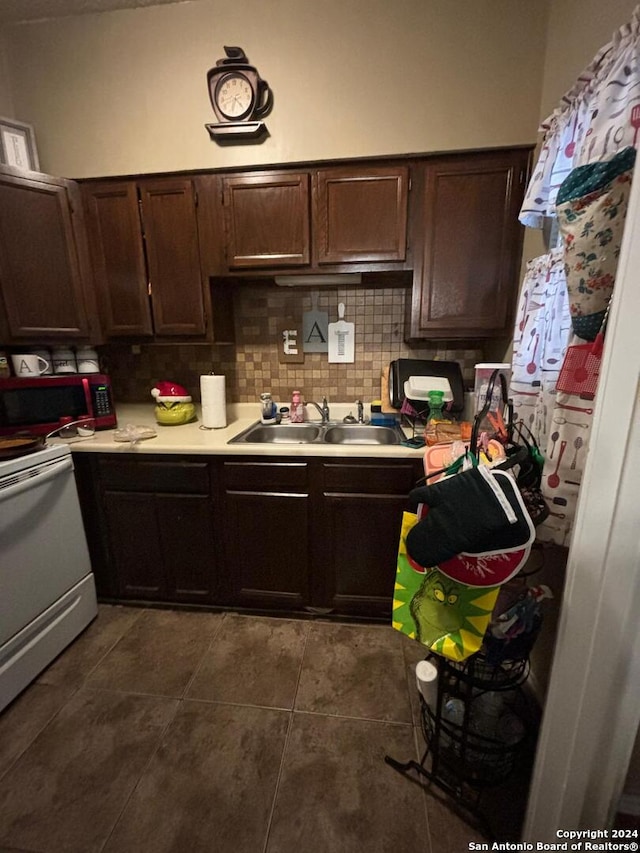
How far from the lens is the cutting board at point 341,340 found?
204 centimetres

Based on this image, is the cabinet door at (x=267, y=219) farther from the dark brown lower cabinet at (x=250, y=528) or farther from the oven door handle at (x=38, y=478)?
the oven door handle at (x=38, y=478)

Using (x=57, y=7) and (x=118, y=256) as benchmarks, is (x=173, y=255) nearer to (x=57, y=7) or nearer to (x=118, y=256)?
(x=118, y=256)

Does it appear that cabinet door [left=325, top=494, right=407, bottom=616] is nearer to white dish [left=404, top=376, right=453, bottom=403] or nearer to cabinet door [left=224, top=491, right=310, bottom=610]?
cabinet door [left=224, top=491, right=310, bottom=610]

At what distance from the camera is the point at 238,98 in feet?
5.27

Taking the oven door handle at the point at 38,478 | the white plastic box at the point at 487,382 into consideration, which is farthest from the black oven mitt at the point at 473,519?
the oven door handle at the point at 38,478

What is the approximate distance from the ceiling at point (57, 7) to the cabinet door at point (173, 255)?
75 centimetres

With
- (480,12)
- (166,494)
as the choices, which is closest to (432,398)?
(166,494)

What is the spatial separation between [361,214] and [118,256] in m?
1.27

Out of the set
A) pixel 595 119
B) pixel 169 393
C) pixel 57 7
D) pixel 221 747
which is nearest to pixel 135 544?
pixel 169 393

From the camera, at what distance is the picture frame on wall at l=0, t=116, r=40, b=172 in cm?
167

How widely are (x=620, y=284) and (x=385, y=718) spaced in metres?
1.53

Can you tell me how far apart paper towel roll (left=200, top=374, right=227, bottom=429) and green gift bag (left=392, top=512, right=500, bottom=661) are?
131 cm

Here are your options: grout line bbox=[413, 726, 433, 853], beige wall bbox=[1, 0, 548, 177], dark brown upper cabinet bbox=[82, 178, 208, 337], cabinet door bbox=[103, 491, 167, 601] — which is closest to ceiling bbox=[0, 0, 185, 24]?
beige wall bbox=[1, 0, 548, 177]

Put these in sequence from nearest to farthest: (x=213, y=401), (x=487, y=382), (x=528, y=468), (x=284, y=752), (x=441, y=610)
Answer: (x=441, y=610) < (x=528, y=468) < (x=284, y=752) < (x=487, y=382) < (x=213, y=401)
